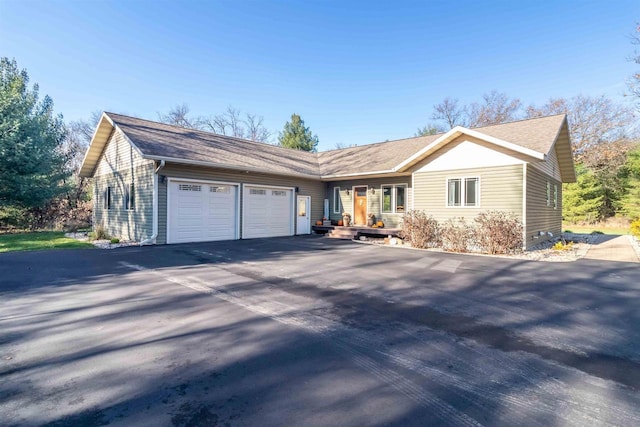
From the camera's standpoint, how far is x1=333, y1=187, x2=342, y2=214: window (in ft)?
57.9

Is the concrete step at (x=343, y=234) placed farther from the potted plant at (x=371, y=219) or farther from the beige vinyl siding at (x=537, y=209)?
the beige vinyl siding at (x=537, y=209)

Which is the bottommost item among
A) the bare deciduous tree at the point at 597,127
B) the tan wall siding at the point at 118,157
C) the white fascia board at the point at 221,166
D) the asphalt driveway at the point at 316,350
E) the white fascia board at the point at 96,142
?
the asphalt driveway at the point at 316,350

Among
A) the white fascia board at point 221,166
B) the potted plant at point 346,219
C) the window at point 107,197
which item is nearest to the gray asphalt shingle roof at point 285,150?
the white fascia board at point 221,166

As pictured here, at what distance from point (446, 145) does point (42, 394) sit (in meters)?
13.1

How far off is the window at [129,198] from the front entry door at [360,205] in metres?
10.4

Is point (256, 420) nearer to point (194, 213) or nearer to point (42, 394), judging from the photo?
point (42, 394)

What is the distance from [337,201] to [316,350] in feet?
48.0

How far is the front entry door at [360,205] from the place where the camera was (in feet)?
54.2

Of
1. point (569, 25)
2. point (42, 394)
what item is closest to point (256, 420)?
point (42, 394)

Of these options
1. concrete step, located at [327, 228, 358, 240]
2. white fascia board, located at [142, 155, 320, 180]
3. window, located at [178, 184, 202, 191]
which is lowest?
concrete step, located at [327, 228, 358, 240]

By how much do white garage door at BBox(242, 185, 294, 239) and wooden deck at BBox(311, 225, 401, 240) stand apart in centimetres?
208

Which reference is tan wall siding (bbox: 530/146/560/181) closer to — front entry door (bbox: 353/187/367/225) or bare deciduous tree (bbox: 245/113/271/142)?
front entry door (bbox: 353/187/367/225)

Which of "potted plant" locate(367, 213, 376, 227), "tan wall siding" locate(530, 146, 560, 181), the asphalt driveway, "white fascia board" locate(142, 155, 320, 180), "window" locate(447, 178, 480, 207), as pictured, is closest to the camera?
the asphalt driveway

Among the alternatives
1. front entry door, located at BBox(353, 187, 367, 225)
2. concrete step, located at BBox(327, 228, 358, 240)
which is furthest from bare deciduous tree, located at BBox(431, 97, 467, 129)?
concrete step, located at BBox(327, 228, 358, 240)
